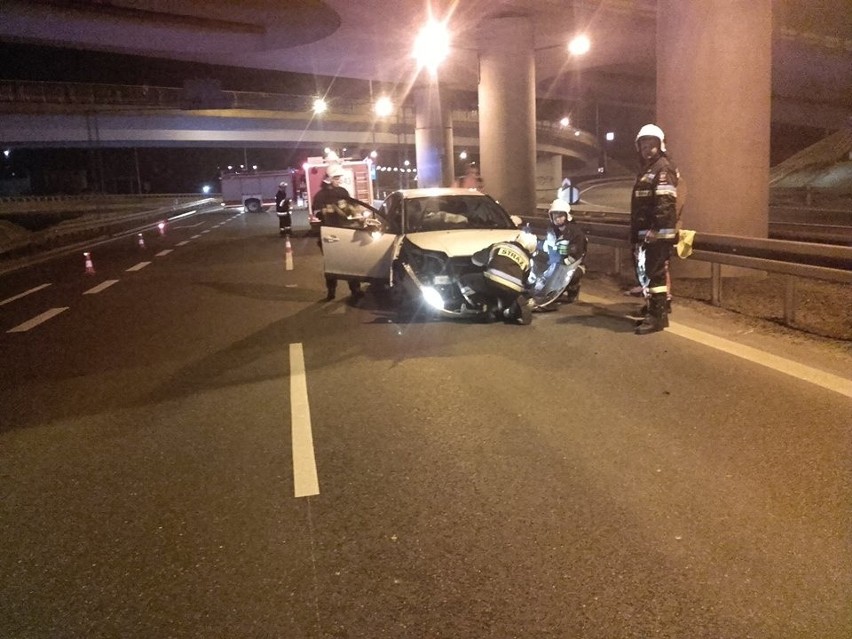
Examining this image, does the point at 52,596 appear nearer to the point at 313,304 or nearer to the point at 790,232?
the point at 313,304

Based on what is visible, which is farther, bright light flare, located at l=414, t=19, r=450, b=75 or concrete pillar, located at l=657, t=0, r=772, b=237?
bright light flare, located at l=414, t=19, r=450, b=75

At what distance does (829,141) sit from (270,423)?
5939 cm

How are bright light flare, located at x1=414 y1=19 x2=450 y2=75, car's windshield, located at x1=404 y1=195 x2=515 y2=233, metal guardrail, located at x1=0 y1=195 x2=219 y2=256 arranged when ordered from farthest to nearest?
1. bright light flare, located at x1=414 y1=19 x2=450 y2=75
2. metal guardrail, located at x1=0 y1=195 x2=219 y2=256
3. car's windshield, located at x1=404 y1=195 x2=515 y2=233

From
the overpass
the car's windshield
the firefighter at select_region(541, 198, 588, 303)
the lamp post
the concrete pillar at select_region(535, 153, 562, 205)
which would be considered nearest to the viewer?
the firefighter at select_region(541, 198, 588, 303)

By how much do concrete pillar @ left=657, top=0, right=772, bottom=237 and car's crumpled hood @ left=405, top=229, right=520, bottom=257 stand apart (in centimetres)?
415

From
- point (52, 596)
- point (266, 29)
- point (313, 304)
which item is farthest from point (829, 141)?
point (52, 596)

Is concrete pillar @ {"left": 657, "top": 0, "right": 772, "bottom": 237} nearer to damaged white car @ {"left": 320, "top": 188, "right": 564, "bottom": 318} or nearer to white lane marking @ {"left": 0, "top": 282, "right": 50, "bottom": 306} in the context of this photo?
damaged white car @ {"left": 320, "top": 188, "right": 564, "bottom": 318}

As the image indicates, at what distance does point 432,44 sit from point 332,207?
20.4m

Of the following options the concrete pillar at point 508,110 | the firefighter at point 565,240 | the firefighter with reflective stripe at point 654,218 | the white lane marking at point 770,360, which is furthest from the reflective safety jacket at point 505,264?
the concrete pillar at point 508,110

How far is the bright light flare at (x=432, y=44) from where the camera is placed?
2950 cm

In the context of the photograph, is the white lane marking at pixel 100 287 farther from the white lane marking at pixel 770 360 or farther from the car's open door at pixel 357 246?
the white lane marking at pixel 770 360

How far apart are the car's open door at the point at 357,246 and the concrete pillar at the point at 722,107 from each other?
209 inches

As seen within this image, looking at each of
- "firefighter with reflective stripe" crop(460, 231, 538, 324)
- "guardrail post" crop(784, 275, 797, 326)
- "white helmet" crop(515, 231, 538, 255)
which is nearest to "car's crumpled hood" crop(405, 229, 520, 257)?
"white helmet" crop(515, 231, 538, 255)

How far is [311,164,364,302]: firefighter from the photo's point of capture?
13.2 meters
